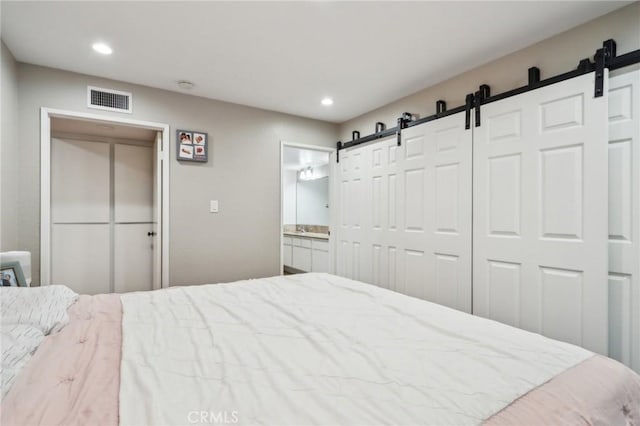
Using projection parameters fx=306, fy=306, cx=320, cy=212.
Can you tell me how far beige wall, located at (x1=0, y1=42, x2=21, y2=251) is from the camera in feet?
6.75

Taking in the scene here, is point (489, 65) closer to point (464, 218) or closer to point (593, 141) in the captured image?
point (593, 141)

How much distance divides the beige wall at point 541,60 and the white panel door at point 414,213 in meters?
0.27

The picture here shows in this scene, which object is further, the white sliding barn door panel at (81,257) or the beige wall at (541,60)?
the white sliding barn door panel at (81,257)

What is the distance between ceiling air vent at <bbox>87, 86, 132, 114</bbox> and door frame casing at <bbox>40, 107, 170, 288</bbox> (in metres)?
0.09

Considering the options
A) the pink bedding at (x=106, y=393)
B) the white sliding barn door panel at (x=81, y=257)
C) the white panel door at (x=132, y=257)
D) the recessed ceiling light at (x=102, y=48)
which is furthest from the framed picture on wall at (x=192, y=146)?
the pink bedding at (x=106, y=393)

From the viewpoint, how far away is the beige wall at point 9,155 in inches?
81.0

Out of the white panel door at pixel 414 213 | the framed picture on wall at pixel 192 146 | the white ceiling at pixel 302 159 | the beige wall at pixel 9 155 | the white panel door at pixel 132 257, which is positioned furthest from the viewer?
the white ceiling at pixel 302 159

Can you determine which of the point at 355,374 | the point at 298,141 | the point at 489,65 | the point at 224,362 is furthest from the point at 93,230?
the point at 489,65

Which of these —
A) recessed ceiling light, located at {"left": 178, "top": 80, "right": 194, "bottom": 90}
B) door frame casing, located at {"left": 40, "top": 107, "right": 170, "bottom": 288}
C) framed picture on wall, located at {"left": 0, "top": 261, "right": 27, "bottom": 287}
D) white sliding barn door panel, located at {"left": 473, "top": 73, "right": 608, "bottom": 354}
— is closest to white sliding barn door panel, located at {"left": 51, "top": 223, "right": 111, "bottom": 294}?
door frame casing, located at {"left": 40, "top": 107, "right": 170, "bottom": 288}

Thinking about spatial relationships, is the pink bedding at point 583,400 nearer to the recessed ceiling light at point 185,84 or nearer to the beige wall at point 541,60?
the beige wall at point 541,60

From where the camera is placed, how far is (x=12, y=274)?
193 cm

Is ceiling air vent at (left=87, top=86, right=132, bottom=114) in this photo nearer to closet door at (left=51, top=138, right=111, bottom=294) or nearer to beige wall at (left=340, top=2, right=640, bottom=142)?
closet door at (left=51, top=138, right=111, bottom=294)

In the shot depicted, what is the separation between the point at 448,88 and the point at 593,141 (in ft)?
4.09

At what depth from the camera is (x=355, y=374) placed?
94 cm
